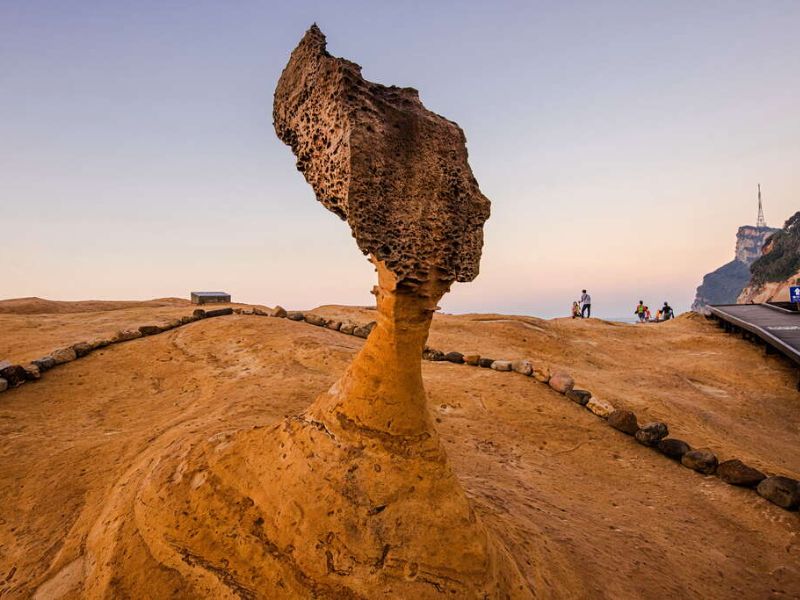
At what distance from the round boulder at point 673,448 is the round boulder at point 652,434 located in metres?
0.08

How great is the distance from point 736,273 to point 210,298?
12330 centimetres

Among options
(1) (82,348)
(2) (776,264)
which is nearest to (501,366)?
(1) (82,348)

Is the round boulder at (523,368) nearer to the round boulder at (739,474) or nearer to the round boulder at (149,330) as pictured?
the round boulder at (739,474)

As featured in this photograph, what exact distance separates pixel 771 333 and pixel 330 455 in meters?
13.2

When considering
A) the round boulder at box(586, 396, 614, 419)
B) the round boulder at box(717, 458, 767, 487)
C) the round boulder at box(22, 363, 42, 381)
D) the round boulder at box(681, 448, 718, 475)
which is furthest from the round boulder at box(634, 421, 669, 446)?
the round boulder at box(22, 363, 42, 381)

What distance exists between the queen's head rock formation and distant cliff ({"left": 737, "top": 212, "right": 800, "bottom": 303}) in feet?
148

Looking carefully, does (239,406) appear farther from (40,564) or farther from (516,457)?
(516,457)

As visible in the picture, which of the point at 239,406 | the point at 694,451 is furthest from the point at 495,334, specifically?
the point at 239,406

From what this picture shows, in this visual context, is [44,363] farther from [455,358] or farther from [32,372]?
[455,358]

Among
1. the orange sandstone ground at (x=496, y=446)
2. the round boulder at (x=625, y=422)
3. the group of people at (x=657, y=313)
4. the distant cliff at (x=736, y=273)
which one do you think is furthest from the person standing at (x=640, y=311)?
the distant cliff at (x=736, y=273)

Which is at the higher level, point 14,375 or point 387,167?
point 387,167

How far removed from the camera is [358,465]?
107 inches

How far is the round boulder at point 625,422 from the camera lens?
5.91 m

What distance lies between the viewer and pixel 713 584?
332cm
